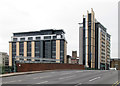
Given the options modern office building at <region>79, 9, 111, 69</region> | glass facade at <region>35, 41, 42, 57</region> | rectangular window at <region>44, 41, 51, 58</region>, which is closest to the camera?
modern office building at <region>79, 9, 111, 69</region>

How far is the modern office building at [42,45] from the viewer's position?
11344 cm

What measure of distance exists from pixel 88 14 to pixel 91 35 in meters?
13.3

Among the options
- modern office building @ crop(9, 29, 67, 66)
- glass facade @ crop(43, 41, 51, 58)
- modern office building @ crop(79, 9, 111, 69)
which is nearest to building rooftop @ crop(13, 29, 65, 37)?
modern office building @ crop(9, 29, 67, 66)

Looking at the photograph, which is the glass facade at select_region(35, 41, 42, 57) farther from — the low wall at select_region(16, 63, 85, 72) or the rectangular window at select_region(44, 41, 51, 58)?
the low wall at select_region(16, 63, 85, 72)

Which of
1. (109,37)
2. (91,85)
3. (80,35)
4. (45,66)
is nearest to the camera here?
(91,85)

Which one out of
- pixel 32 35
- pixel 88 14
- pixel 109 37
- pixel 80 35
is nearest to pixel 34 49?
pixel 32 35

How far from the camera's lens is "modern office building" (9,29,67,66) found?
372 feet

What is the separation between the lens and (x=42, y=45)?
115 meters

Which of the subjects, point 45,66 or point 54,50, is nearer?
point 45,66

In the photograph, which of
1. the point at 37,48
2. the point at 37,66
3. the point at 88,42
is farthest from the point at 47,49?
the point at 37,66

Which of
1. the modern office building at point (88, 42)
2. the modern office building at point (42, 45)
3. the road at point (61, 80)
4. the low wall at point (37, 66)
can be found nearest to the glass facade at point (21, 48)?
the modern office building at point (42, 45)

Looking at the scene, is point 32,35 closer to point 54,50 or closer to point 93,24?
point 54,50

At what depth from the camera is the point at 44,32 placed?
11781 centimetres

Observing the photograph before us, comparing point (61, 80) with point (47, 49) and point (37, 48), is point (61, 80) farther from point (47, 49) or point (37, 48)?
point (37, 48)
